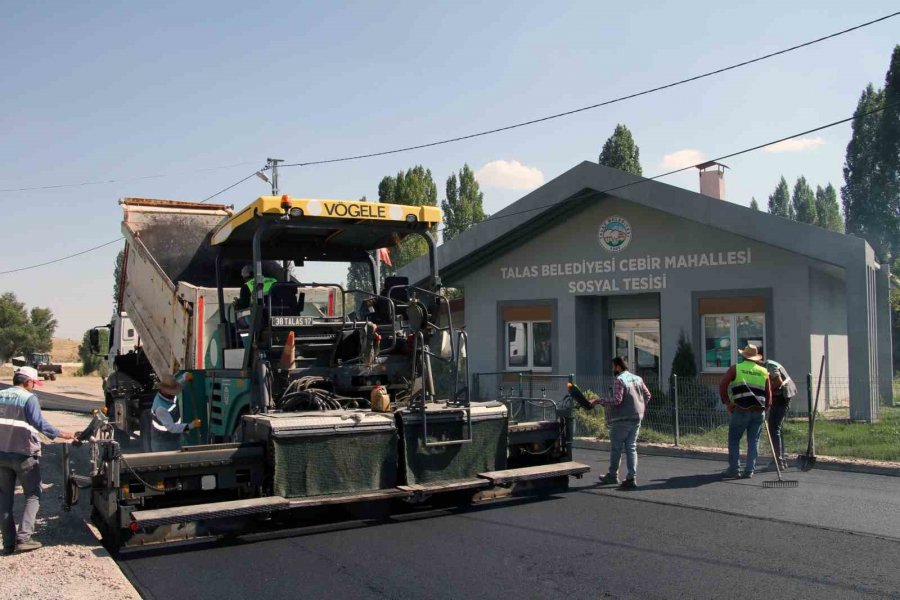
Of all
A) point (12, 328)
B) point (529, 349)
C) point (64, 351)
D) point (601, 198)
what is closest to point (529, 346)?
point (529, 349)

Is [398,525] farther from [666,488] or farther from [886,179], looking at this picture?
[886,179]

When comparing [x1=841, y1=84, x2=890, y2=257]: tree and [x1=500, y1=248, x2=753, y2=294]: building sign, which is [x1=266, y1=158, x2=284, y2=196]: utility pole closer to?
[x1=500, y1=248, x2=753, y2=294]: building sign

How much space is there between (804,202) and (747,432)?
2593 inches

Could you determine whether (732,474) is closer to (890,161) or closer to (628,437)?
(628,437)

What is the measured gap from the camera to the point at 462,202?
5038cm

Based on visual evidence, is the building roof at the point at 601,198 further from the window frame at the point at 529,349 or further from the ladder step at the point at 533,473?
the ladder step at the point at 533,473

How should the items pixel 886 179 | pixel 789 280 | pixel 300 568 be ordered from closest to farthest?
1. pixel 300 568
2. pixel 789 280
3. pixel 886 179

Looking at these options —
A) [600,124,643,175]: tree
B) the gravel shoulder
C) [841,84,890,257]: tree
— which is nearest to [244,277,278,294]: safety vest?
the gravel shoulder

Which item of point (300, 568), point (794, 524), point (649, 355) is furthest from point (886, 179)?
point (300, 568)

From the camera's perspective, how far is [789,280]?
57.4 ft

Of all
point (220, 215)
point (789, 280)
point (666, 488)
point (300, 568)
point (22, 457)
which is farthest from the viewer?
point (789, 280)

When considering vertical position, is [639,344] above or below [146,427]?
above

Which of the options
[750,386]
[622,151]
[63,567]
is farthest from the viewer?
[622,151]

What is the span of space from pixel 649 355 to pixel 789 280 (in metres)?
4.38
